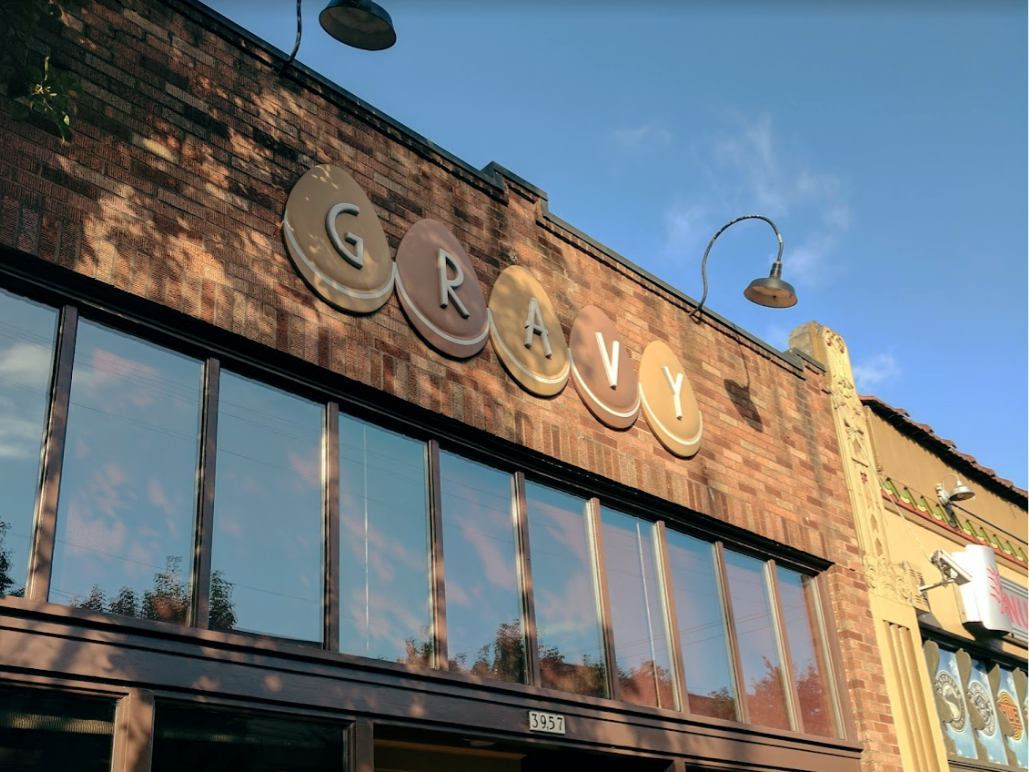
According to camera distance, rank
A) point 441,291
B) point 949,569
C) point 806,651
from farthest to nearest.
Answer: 1. point 949,569
2. point 806,651
3. point 441,291

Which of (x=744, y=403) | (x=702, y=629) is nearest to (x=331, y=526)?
(x=702, y=629)

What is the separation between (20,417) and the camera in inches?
220

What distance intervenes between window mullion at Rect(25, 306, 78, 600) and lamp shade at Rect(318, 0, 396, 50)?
2363mm

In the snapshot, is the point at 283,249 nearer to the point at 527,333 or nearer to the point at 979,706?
the point at 527,333

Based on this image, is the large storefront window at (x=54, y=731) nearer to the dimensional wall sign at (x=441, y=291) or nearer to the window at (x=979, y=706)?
the dimensional wall sign at (x=441, y=291)

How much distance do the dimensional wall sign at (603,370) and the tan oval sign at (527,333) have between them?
0.19 metres

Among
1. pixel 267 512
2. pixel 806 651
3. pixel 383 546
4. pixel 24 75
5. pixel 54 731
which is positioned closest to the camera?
pixel 54 731

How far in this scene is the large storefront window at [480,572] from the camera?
731 centimetres

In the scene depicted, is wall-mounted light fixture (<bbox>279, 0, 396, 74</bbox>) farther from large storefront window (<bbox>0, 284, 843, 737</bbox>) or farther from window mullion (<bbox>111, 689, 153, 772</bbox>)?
window mullion (<bbox>111, 689, 153, 772</bbox>)

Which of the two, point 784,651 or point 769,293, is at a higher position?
point 769,293

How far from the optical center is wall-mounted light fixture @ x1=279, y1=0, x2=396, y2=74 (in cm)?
698

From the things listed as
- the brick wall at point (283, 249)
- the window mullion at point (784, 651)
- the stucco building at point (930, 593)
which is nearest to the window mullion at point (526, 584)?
the brick wall at point (283, 249)

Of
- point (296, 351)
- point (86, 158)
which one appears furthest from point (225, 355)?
point (86, 158)

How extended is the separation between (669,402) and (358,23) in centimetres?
413
